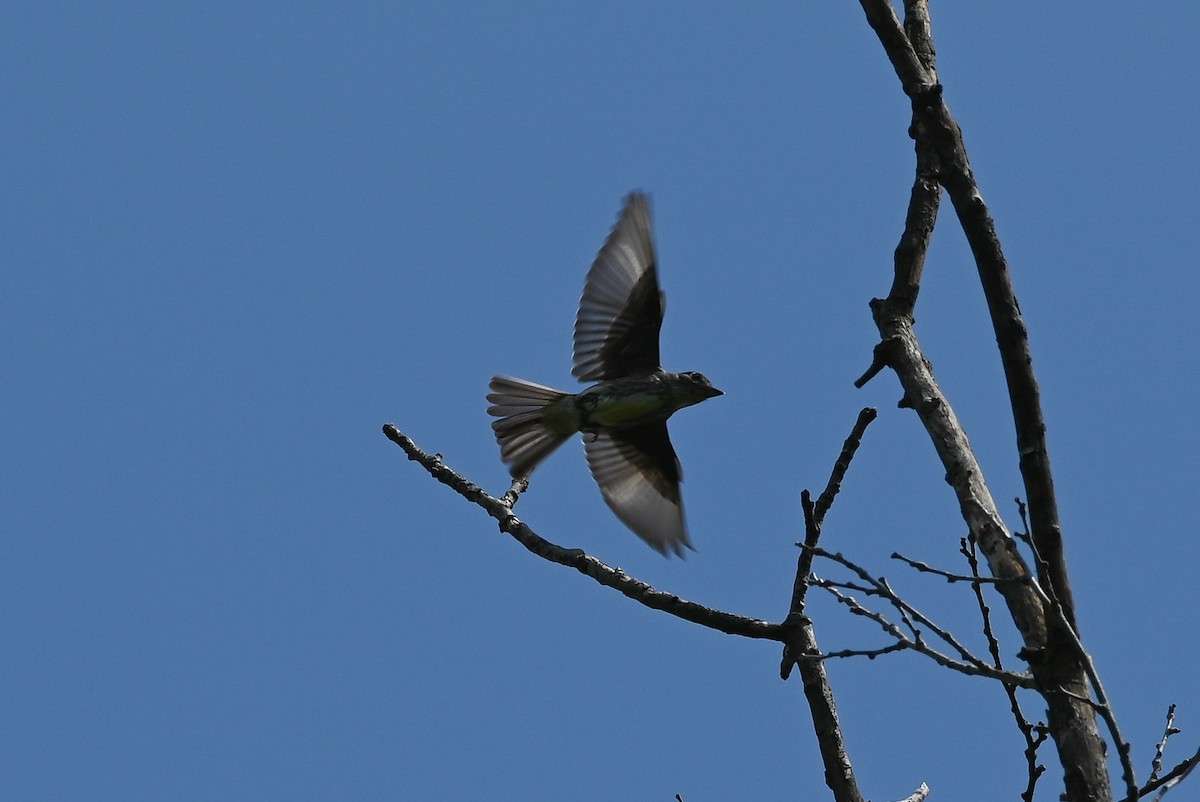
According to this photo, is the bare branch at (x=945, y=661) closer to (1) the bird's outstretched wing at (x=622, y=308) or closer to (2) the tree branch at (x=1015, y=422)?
(2) the tree branch at (x=1015, y=422)

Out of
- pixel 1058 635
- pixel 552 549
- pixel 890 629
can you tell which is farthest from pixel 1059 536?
pixel 552 549

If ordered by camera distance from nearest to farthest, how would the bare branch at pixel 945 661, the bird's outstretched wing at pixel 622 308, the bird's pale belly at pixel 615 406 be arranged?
the bare branch at pixel 945 661 → the bird's pale belly at pixel 615 406 → the bird's outstretched wing at pixel 622 308

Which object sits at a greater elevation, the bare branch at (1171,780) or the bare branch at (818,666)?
the bare branch at (818,666)

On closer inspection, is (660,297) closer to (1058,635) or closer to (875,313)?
(875,313)

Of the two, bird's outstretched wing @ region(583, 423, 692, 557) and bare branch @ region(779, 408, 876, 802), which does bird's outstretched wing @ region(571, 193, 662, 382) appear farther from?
bare branch @ region(779, 408, 876, 802)

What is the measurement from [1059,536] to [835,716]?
3.52ft

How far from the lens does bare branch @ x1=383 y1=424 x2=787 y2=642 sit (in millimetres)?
4723

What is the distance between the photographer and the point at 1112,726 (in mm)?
3215

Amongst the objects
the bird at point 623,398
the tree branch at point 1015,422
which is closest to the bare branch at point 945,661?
the tree branch at point 1015,422

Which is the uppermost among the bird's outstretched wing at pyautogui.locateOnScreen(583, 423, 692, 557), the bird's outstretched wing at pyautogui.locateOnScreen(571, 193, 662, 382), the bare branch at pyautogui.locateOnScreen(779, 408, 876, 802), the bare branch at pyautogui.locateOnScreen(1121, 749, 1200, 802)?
the bird's outstretched wing at pyautogui.locateOnScreen(571, 193, 662, 382)

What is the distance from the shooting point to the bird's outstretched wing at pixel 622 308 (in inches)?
358

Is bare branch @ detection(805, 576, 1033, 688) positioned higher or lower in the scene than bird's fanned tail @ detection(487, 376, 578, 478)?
lower

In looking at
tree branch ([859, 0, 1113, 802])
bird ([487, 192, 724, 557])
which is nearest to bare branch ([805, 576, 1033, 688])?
tree branch ([859, 0, 1113, 802])

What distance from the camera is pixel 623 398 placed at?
8961mm
